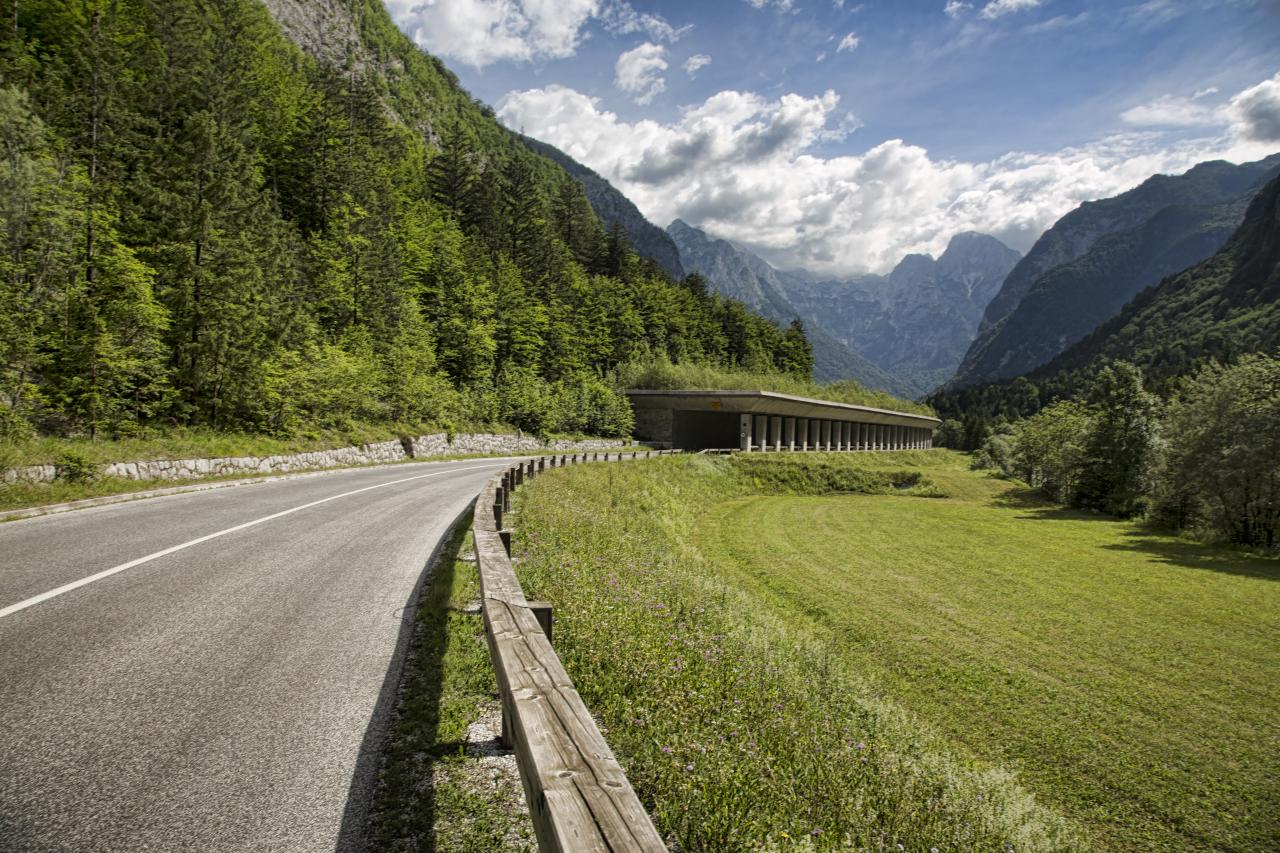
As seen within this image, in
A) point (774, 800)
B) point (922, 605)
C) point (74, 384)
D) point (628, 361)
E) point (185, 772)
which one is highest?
point (628, 361)

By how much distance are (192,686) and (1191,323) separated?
718 ft

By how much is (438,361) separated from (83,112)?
22.7m

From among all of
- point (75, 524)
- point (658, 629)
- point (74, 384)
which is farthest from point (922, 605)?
point (74, 384)

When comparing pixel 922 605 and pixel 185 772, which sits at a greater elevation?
pixel 185 772

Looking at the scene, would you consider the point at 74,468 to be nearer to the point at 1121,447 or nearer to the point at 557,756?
the point at 557,756

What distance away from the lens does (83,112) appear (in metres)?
20.6

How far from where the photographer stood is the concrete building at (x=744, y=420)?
176 feet

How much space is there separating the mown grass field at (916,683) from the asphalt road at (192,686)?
69.6 inches

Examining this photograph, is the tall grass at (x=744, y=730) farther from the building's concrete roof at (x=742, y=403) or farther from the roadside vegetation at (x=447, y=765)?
the building's concrete roof at (x=742, y=403)

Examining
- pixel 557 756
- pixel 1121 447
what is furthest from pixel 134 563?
pixel 1121 447

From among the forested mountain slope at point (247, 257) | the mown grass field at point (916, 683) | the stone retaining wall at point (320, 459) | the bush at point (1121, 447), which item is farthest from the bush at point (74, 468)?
the bush at point (1121, 447)

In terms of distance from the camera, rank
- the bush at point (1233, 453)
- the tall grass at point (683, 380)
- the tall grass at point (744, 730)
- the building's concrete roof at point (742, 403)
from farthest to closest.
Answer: the tall grass at point (683, 380)
the building's concrete roof at point (742, 403)
the bush at point (1233, 453)
the tall grass at point (744, 730)

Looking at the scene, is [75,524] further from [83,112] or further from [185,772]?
[83,112]

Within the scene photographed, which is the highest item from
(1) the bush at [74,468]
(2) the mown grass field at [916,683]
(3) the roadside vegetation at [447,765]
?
(1) the bush at [74,468]
